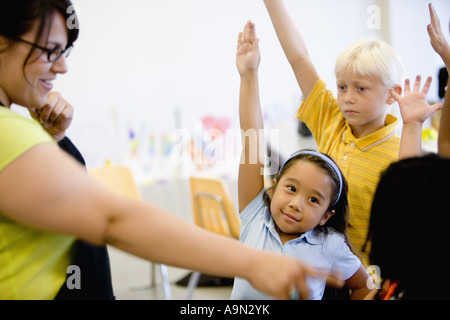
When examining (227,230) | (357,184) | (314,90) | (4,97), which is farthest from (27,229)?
(227,230)

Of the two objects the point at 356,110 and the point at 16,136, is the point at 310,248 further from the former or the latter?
the point at 16,136

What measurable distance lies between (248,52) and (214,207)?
146cm

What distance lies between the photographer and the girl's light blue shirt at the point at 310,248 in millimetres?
1064

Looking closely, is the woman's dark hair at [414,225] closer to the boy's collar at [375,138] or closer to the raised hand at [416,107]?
the raised hand at [416,107]

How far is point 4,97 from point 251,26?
71 centimetres

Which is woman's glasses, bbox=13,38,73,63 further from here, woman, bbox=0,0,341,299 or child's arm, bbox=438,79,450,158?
child's arm, bbox=438,79,450,158

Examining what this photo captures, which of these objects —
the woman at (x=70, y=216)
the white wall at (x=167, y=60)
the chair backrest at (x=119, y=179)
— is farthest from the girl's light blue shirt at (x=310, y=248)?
the white wall at (x=167, y=60)

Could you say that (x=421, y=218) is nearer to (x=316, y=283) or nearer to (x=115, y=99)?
(x=316, y=283)

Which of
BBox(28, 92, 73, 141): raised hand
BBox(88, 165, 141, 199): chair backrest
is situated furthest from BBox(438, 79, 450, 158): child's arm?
BBox(88, 165, 141, 199): chair backrest

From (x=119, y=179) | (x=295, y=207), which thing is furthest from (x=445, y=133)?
(x=119, y=179)

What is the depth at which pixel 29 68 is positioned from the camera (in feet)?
2.29

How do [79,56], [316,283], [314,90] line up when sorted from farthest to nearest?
[79,56] → [314,90] → [316,283]

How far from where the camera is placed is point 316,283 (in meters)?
1.04

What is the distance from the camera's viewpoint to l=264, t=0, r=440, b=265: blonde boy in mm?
1290
